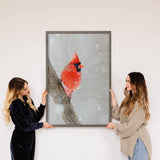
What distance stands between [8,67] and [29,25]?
0.49 meters

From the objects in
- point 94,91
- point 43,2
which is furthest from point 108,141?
point 43,2

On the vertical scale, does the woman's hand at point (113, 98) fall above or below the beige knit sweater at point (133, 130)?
above

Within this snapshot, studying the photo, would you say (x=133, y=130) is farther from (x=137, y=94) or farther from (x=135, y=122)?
(x=137, y=94)

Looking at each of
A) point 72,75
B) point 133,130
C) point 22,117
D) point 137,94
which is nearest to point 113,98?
point 137,94

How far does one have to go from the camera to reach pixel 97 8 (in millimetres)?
1914

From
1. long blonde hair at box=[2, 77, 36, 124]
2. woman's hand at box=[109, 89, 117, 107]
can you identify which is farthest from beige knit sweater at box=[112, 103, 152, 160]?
long blonde hair at box=[2, 77, 36, 124]

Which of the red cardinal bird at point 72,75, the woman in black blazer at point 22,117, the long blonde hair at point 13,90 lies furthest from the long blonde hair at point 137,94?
the long blonde hair at point 13,90

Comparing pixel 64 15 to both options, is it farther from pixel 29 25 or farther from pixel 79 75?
pixel 79 75

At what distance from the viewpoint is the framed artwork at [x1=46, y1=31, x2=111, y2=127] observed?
1.83 metres

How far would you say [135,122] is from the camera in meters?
1.63

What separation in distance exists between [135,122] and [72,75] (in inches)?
28.9

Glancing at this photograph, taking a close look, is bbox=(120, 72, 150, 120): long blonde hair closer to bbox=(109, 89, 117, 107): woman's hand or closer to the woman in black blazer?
bbox=(109, 89, 117, 107): woman's hand

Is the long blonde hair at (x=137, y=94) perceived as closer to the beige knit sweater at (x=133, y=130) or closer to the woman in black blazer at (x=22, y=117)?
the beige knit sweater at (x=133, y=130)

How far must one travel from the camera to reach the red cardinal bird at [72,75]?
1834 mm
